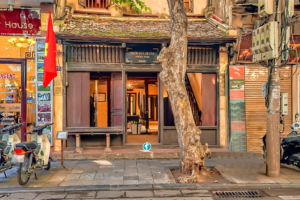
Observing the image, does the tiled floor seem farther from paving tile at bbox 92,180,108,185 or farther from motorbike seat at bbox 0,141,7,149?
motorbike seat at bbox 0,141,7,149

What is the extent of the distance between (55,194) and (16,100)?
5474 millimetres

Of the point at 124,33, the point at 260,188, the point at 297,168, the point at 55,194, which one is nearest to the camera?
the point at 55,194

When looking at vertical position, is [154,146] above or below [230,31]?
below

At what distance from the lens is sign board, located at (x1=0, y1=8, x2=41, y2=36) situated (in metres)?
9.84

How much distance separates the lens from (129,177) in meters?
7.35

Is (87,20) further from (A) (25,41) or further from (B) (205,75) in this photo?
(B) (205,75)

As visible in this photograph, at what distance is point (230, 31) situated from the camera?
34.4ft

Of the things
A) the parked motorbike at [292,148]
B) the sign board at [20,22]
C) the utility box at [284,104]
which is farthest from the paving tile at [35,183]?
the parked motorbike at [292,148]

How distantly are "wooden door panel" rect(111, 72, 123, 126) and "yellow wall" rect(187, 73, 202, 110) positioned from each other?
300 cm

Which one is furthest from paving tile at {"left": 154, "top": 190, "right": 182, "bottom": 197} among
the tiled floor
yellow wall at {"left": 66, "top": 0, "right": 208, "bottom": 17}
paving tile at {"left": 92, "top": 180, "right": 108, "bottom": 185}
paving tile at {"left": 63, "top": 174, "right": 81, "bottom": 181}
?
yellow wall at {"left": 66, "top": 0, "right": 208, "bottom": 17}

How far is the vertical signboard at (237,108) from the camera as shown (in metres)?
10.3

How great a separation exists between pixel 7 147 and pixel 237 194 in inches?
243

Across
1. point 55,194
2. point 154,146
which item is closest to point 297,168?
point 154,146

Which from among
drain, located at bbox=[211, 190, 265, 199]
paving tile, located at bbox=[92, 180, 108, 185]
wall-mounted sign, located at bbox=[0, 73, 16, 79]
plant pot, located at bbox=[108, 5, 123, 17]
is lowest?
drain, located at bbox=[211, 190, 265, 199]
